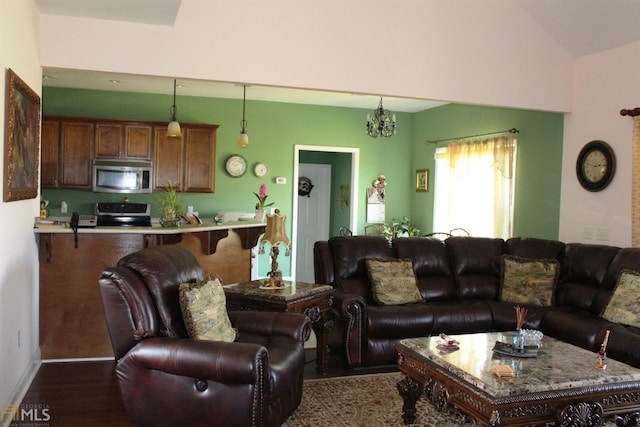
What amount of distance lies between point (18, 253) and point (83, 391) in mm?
1015

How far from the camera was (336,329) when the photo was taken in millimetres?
4367

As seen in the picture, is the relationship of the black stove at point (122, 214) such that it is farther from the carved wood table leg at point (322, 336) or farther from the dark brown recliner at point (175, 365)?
the dark brown recliner at point (175, 365)

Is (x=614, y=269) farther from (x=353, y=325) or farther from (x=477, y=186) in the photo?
(x=477, y=186)

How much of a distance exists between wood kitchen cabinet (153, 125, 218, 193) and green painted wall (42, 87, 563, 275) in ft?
0.95

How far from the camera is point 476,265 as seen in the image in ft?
16.8

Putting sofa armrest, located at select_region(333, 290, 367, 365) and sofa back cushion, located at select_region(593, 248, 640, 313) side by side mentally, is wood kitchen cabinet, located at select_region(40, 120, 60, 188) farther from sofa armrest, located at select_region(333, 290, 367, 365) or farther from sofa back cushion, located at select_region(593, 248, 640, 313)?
sofa back cushion, located at select_region(593, 248, 640, 313)

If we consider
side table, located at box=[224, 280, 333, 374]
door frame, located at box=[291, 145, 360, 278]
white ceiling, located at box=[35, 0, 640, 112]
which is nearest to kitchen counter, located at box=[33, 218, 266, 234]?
side table, located at box=[224, 280, 333, 374]

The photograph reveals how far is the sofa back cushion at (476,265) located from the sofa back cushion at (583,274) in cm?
57

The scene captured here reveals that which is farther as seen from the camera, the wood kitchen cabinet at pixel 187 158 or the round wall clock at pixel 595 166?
the wood kitchen cabinet at pixel 187 158

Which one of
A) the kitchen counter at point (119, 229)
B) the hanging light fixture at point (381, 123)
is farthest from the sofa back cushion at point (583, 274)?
the kitchen counter at point (119, 229)

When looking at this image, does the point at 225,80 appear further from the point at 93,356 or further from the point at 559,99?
the point at 559,99

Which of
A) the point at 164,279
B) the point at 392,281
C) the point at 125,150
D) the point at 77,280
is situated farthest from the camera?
the point at 125,150

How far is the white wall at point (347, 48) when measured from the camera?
423cm

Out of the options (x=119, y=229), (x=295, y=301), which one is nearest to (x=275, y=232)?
(x=295, y=301)
